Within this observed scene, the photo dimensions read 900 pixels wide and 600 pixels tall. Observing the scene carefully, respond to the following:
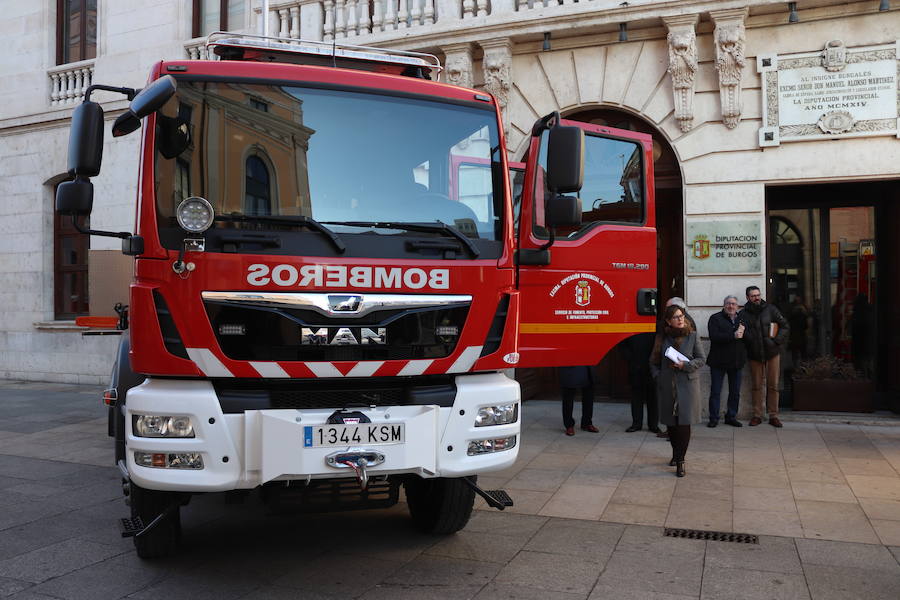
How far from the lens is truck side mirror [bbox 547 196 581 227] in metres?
4.53

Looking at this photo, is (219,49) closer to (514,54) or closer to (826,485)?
(826,485)

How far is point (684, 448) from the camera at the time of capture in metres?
6.69

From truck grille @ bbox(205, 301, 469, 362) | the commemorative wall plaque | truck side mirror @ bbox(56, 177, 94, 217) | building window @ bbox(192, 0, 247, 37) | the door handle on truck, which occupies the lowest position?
truck grille @ bbox(205, 301, 469, 362)

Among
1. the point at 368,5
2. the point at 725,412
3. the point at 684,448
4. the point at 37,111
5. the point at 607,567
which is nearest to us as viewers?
the point at 607,567

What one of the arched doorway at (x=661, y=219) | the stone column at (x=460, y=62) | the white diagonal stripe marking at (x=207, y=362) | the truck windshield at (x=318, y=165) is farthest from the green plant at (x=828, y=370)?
the white diagonal stripe marking at (x=207, y=362)

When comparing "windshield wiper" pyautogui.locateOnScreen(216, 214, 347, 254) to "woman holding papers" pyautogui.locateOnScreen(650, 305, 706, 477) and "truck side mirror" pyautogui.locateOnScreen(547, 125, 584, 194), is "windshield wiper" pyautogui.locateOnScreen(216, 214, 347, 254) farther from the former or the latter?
"woman holding papers" pyautogui.locateOnScreen(650, 305, 706, 477)

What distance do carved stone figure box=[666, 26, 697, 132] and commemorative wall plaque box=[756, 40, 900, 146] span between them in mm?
849

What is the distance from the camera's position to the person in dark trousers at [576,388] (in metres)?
8.65

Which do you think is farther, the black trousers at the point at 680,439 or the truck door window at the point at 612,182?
the black trousers at the point at 680,439

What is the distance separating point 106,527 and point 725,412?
7332 millimetres

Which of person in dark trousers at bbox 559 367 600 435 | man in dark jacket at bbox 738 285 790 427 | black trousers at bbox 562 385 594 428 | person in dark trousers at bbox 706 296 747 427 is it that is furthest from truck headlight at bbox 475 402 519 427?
man in dark jacket at bbox 738 285 790 427

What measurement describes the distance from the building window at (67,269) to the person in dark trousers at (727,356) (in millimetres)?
11291

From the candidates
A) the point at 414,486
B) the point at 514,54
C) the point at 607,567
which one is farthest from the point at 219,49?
the point at 514,54

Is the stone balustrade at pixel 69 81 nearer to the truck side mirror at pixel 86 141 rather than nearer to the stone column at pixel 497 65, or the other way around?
the stone column at pixel 497 65
